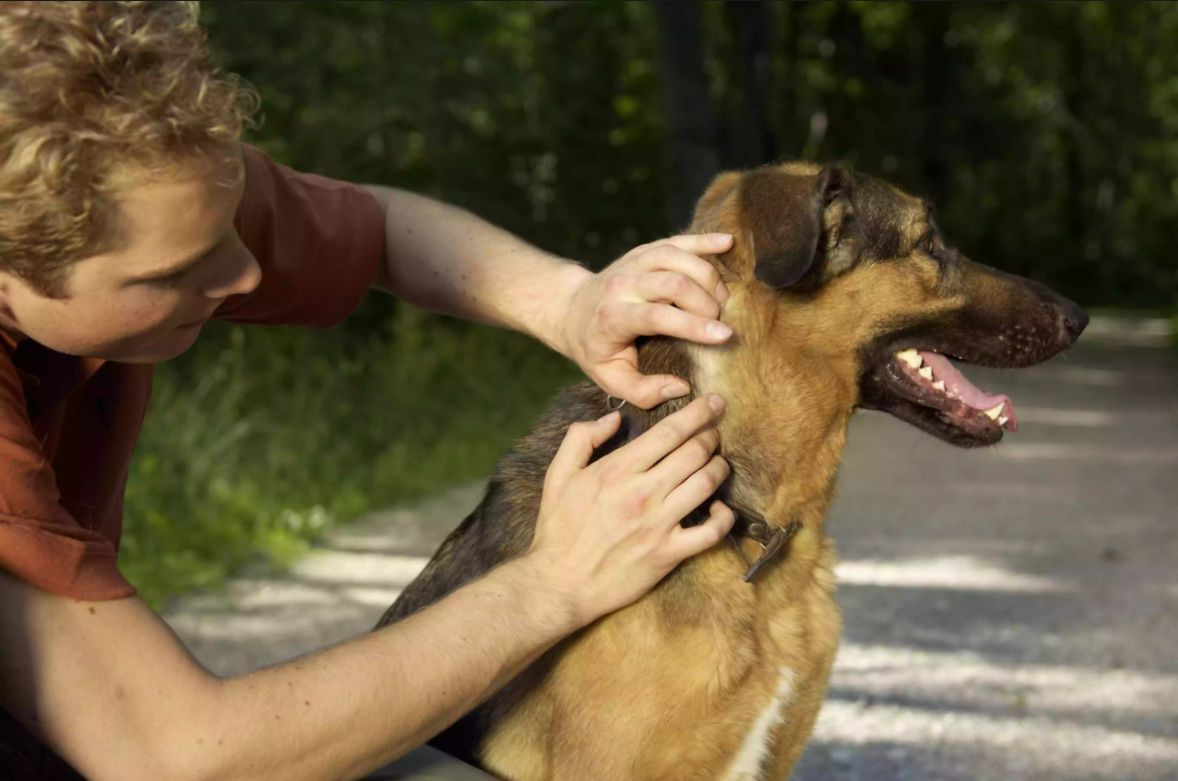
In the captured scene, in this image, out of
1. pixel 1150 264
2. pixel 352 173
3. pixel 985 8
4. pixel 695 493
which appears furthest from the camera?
pixel 1150 264

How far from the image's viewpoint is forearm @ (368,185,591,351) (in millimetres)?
3020

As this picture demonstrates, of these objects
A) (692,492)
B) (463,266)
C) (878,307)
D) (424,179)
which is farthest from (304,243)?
(424,179)

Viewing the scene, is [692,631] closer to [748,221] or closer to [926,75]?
[748,221]

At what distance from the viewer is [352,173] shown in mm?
11305

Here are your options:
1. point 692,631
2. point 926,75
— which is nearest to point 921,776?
point 692,631

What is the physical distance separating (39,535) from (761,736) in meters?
1.60

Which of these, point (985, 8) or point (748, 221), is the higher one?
point (748, 221)

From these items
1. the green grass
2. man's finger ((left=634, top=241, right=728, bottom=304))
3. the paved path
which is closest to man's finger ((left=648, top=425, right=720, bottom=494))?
man's finger ((left=634, top=241, right=728, bottom=304))

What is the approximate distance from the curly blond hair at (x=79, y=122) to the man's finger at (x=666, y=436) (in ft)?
3.40

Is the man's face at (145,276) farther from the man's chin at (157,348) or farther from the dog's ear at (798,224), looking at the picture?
the dog's ear at (798,224)

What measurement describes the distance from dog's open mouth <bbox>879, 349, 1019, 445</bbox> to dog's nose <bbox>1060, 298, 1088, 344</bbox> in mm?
333

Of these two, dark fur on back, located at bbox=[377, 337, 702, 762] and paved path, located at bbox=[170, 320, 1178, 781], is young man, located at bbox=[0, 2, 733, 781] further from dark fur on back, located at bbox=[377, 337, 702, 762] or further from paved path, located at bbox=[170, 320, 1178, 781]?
paved path, located at bbox=[170, 320, 1178, 781]

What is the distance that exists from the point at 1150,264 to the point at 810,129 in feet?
48.4

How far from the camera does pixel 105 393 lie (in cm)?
246
